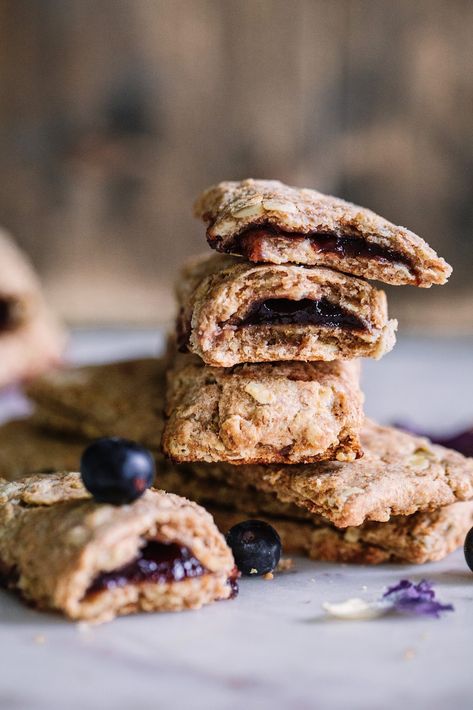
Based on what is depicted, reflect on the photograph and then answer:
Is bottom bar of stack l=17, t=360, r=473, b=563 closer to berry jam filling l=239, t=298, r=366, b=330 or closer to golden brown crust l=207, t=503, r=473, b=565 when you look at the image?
golden brown crust l=207, t=503, r=473, b=565

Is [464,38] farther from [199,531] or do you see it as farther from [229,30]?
[199,531]

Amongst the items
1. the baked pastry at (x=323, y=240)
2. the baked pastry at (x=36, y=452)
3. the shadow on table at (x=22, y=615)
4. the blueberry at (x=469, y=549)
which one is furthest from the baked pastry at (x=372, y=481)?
the shadow on table at (x=22, y=615)

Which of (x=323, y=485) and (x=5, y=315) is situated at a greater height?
(x=5, y=315)

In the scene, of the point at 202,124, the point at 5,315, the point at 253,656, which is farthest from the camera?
the point at 202,124

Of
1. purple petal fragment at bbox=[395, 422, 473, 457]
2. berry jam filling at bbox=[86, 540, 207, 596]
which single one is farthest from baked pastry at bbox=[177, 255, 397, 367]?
purple petal fragment at bbox=[395, 422, 473, 457]

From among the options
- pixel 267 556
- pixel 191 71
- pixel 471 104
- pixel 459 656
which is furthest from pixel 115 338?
pixel 459 656

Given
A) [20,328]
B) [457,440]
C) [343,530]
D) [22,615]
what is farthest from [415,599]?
[20,328]

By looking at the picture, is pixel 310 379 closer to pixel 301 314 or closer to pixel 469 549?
pixel 301 314
